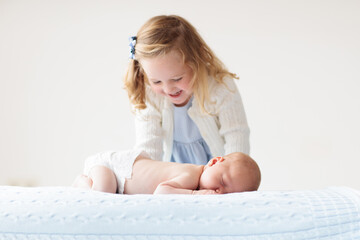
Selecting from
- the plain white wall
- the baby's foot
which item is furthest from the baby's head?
the plain white wall

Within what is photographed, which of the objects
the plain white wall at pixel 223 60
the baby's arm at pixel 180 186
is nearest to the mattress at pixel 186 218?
the baby's arm at pixel 180 186

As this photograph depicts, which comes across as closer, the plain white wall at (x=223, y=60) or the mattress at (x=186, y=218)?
the mattress at (x=186, y=218)

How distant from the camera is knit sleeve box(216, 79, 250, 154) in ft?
6.06

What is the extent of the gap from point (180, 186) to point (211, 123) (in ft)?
2.07

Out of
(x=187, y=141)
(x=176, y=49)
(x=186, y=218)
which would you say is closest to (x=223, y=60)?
(x=187, y=141)

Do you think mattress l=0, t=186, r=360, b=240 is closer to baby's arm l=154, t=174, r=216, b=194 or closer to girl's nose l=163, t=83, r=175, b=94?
baby's arm l=154, t=174, r=216, b=194

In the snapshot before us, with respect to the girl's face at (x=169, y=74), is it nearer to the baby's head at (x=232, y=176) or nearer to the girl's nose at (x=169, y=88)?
the girl's nose at (x=169, y=88)

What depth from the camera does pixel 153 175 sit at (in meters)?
1.38

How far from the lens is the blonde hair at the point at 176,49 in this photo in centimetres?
163

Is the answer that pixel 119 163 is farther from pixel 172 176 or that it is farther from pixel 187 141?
pixel 187 141

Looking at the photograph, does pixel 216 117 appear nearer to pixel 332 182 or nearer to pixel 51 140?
pixel 332 182

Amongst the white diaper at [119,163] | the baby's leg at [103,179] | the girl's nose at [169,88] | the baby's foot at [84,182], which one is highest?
the girl's nose at [169,88]

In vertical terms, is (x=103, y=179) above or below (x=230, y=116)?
below

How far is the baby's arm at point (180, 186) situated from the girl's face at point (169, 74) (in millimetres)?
423
